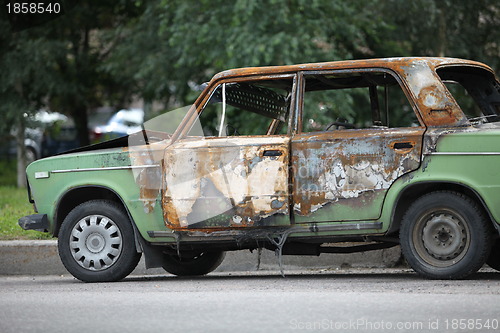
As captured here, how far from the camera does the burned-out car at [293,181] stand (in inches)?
307

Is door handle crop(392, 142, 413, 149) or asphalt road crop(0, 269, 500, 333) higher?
door handle crop(392, 142, 413, 149)

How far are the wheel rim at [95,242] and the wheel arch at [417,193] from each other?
238 centimetres

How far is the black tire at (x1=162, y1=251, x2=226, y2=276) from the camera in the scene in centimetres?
943

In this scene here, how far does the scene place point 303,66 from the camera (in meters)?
8.52

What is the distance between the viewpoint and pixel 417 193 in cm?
809

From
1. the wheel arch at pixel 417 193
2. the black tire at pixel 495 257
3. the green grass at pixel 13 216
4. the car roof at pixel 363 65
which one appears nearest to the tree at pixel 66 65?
the green grass at pixel 13 216

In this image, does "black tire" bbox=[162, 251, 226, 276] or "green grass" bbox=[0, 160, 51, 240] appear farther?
"green grass" bbox=[0, 160, 51, 240]

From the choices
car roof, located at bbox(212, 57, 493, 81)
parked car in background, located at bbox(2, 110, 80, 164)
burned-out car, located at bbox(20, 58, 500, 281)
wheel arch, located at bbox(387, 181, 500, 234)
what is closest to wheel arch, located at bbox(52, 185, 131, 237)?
burned-out car, located at bbox(20, 58, 500, 281)

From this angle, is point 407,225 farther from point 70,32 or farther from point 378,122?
point 70,32

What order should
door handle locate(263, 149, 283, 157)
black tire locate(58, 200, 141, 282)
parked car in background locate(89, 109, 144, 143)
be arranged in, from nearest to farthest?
door handle locate(263, 149, 283, 157)
black tire locate(58, 200, 141, 282)
parked car in background locate(89, 109, 144, 143)

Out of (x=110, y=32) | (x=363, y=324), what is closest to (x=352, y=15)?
(x=110, y=32)

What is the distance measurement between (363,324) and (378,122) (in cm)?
374

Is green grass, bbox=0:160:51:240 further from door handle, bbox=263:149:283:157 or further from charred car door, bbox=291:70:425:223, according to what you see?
charred car door, bbox=291:70:425:223

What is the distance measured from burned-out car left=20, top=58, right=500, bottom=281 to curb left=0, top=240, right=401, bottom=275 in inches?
26.5
